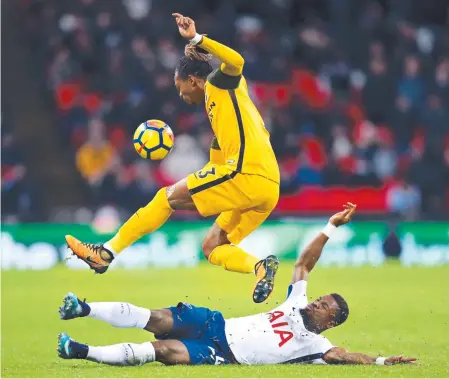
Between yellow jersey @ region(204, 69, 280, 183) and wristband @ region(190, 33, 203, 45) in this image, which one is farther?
yellow jersey @ region(204, 69, 280, 183)

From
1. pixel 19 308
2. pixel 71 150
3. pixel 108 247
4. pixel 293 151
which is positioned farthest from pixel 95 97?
pixel 108 247

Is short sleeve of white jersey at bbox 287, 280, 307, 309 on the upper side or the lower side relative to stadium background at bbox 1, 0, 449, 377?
lower

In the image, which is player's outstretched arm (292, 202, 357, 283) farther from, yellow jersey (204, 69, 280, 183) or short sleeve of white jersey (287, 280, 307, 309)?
yellow jersey (204, 69, 280, 183)

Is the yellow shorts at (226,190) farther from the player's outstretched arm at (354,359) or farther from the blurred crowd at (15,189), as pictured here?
the blurred crowd at (15,189)

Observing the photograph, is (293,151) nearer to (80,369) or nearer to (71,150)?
(71,150)

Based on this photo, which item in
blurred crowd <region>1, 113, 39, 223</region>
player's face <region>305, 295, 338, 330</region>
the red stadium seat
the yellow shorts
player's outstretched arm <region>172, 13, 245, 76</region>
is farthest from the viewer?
the red stadium seat

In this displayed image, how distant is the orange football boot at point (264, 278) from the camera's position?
8.02 m

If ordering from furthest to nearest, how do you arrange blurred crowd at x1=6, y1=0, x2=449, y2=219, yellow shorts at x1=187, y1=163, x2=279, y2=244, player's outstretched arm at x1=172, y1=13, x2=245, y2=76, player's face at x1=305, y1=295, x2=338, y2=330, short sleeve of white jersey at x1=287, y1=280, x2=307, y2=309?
blurred crowd at x1=6, y1=0, x2=449, y2=219
yellow shorts at x1=187, y1=163, x2=279, y2=244
short sleeve of white jersey at x1=287, y1=280, x2=307, y2=309
player's face at x1=305, y1=295, x2=338, y2=330
player's outstretched arm at x1=172, y1=13, x2=245, y2=76

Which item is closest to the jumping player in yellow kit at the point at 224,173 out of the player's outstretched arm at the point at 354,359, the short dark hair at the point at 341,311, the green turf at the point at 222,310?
the short dark hair at the point at 341,311

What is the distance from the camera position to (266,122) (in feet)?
61.1

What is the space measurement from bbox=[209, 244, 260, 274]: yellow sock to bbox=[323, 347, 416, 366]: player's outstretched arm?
0.95 meters

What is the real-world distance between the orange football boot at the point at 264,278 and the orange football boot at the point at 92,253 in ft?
4.10

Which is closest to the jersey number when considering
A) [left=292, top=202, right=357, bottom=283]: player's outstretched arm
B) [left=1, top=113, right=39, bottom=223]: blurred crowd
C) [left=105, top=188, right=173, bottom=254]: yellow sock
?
[left=105, top=188, right=173, bottom=254]: yellow sock

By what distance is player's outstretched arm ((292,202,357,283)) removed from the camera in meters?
8.27
